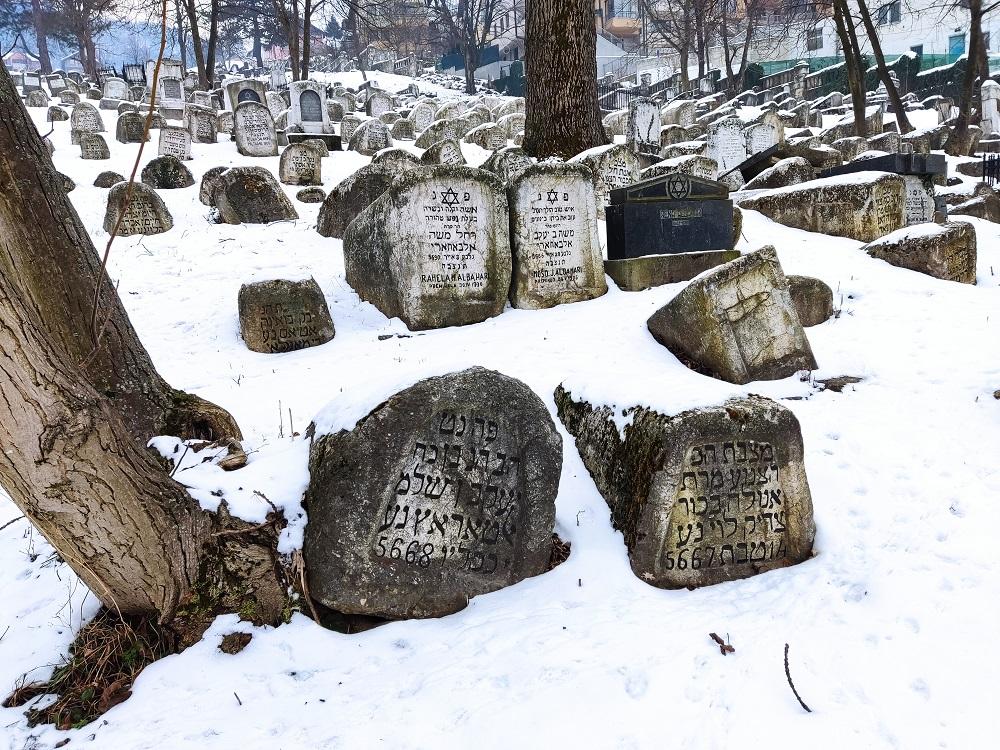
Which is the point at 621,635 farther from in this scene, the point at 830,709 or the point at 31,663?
the point at 31,663

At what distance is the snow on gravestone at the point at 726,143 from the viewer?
16.4 metres

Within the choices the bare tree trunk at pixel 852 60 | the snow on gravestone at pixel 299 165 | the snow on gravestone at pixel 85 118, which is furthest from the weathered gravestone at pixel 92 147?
the bare tree trunk at pixel 852 60

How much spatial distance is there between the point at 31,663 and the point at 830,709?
2898 mm

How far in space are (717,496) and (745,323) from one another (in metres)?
2.29

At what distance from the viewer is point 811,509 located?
3.15 m

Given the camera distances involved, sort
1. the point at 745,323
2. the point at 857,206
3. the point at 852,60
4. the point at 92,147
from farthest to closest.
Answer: the point at 852,60 < the point at 92,147 < the point at 857,206 < the point at 745,323

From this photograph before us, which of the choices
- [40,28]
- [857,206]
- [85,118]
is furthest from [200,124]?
[40,28]

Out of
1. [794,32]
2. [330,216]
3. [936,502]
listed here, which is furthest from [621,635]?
[794,32]

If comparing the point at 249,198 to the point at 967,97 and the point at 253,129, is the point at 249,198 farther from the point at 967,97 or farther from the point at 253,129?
the point at 967,97

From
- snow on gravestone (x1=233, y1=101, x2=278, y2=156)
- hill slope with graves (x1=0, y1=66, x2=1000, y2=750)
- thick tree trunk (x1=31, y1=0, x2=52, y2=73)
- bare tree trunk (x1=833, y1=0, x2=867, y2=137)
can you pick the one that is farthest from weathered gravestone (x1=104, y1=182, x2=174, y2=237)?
thick tree trunk (x1=31, y1=0, x2=52, y2=73)

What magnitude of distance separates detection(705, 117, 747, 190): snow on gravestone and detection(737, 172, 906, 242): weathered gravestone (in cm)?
740

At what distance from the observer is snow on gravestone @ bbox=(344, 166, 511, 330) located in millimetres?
6320

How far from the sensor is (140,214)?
976 cm

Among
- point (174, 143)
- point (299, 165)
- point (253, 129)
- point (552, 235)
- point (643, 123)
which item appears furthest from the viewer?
point (643, 123)
